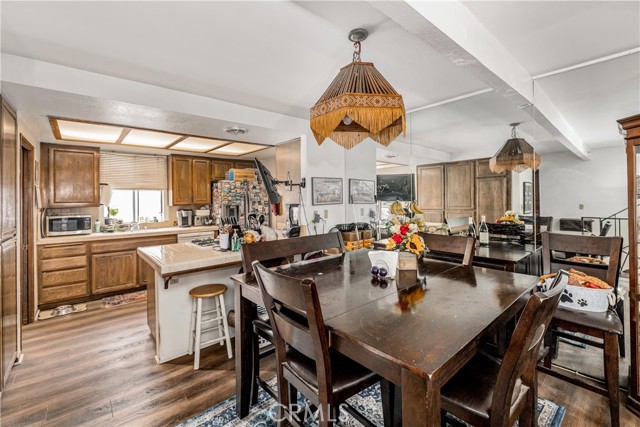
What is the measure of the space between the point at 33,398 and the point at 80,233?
2.67m

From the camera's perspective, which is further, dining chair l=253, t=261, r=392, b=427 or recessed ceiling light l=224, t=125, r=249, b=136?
recessed ceiling light l=224, t=125, r=249, b=136

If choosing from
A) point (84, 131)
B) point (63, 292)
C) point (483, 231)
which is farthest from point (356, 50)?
point (63, 292)

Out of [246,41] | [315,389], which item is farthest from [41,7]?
[315,389]

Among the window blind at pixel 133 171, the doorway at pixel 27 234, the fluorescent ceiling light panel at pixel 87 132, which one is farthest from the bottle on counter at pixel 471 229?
the window blind at pixel 133 171

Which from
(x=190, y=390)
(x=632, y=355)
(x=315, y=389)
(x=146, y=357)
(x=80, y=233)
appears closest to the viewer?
(x=315, y=389)

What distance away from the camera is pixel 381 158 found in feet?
13.9

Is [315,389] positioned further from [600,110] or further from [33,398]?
[600,110]

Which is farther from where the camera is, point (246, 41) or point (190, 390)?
point (190, 390)

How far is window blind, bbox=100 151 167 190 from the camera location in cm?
459

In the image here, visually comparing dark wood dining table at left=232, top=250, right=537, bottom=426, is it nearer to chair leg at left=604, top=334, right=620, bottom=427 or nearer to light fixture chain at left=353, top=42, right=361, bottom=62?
chair leg at left=604, top=334, right=620, bottom=427

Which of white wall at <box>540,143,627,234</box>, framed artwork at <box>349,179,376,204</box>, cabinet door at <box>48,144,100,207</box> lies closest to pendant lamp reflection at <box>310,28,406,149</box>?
white wall at <box>540,143,627,234</box>

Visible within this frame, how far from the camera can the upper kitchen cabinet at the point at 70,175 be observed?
3.91 m

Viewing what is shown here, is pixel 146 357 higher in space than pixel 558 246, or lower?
lower

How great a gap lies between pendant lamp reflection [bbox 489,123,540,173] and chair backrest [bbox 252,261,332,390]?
2.81 m
